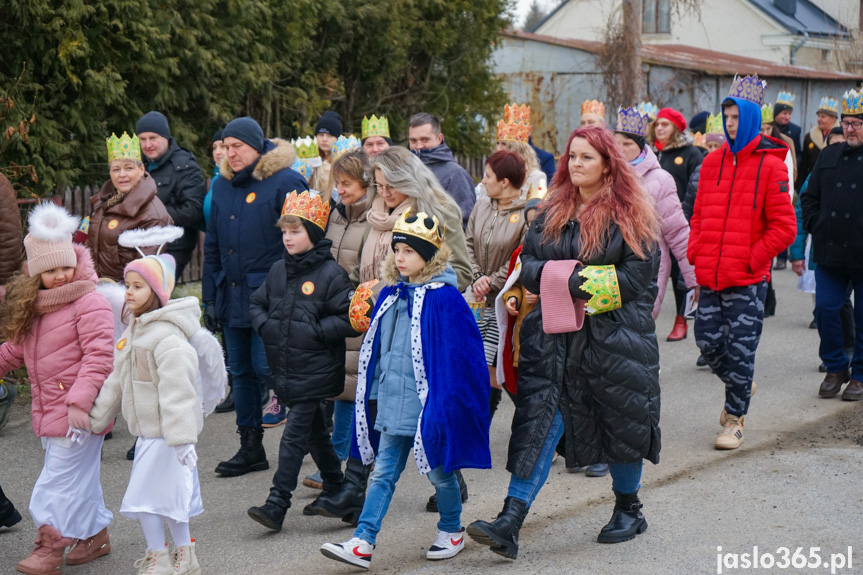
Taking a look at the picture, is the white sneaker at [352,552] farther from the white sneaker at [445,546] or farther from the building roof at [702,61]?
the building roof at [702,61]

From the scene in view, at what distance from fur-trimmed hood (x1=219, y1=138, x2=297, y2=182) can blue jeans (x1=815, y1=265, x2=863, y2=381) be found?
424 centimetres

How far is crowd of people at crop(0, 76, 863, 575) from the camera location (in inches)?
191

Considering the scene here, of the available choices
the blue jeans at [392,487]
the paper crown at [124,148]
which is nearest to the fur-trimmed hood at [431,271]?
the blue jeans at [392,487]

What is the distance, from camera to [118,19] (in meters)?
10.2

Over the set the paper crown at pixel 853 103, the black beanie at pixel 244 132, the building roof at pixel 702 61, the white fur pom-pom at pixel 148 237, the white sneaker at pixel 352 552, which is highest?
the building roof at pixel 702 61

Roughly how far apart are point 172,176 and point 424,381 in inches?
142

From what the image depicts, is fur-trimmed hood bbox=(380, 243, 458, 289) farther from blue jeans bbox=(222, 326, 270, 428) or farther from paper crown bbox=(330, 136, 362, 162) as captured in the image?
paper crown bbox=(330, 136, 362, 162)

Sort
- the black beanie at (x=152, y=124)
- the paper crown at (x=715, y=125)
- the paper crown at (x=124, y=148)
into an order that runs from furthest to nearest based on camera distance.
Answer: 1. the paper crown at (x=715, y=125)
2. the black beanie at (x=152, y=124)
3. the paper crown at (x=124, y=148)

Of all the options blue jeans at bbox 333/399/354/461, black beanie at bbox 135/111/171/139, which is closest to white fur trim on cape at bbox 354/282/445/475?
blue jeans at bbox 333/399/354/461

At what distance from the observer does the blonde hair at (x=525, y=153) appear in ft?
23.9

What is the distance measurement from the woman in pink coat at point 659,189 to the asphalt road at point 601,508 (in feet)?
3.94

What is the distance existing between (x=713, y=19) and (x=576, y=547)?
35821mm

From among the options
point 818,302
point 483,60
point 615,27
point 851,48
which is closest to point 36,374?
point 818,302

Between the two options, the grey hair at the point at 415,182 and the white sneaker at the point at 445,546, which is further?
the grey hair at the point at 415,182
